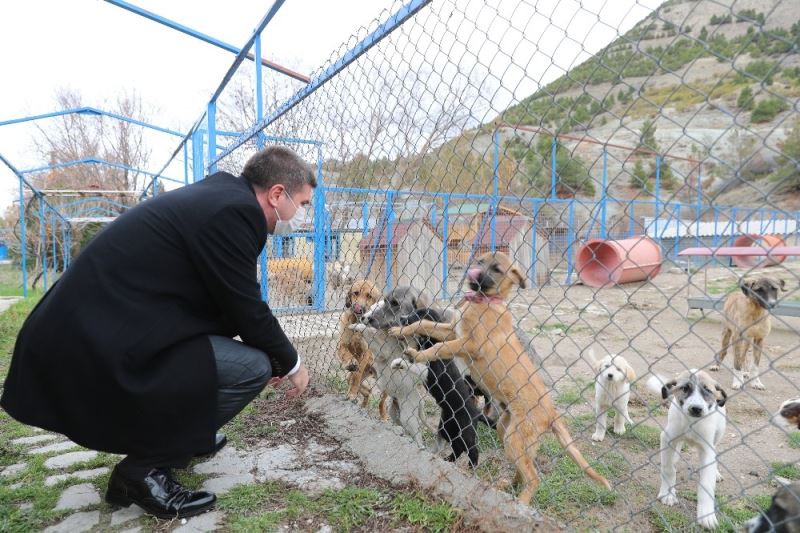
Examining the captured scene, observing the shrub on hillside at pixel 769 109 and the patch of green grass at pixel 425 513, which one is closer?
the shrub on hillside at pixel 769 109

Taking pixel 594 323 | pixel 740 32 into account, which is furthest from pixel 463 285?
pixel 594 323

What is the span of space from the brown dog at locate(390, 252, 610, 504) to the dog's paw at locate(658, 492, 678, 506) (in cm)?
51

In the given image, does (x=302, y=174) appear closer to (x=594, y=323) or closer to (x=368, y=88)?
(x=368, y=88)

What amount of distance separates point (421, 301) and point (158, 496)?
2243mm

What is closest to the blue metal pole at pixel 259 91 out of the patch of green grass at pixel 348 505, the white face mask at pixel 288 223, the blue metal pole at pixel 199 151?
the white face mask at pixel 288 223

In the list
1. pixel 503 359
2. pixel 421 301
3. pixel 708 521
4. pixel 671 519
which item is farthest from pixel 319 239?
pixel 708 521

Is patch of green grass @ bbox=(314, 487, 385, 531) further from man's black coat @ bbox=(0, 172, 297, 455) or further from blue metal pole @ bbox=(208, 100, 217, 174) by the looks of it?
blue metal pole @ bbox=(208, 100, 217, 174)

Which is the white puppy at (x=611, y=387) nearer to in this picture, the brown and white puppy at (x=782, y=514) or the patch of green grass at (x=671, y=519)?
the patch of green grass at (x=671, y=519)

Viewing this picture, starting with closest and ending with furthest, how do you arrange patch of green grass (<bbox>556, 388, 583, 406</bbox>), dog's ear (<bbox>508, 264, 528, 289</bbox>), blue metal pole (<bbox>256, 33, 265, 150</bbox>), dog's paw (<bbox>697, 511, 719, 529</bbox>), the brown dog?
dog's paw (<bbox>697, 511, 719, 529</bbox>) → the brown dog → dog's ear (<bbox>508, 264, 528, 289</bbox>) → patch of green grass (<bbox>556, 388, 583, 406</bbox>) → blue metal pole (<bbox>256, 33, 265, 150</bbox>)

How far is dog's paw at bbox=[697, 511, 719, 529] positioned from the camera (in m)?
2.49

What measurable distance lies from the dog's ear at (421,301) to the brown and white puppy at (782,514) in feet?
7.86

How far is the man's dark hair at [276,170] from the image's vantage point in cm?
255

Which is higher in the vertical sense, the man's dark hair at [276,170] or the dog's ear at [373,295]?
the man's dark hair at [276,170]

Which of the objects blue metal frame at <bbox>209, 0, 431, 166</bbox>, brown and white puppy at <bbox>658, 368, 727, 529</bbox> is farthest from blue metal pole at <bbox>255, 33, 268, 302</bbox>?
brown and white puppy at <bbox>658, 368, 727, 529</bbox>
